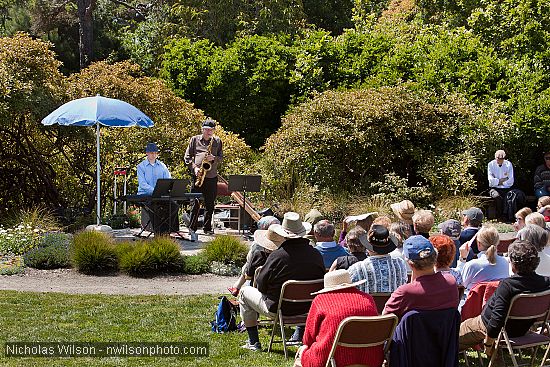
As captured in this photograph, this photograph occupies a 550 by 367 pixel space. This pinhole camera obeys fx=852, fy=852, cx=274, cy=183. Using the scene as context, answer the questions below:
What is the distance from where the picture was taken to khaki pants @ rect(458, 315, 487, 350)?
714 cm

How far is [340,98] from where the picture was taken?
2028cm

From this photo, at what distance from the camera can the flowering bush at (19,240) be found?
13602 millimetres

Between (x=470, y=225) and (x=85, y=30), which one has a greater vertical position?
(x=85, y=30)

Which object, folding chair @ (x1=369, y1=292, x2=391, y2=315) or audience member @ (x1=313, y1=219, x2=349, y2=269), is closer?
folding chair @ (x1=369, y1=292, x2=391, y2=315)

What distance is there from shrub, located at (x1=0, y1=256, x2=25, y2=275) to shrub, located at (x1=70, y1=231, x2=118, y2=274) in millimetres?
817

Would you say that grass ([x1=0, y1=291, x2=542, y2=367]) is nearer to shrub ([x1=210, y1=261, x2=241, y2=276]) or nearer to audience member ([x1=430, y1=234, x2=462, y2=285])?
audience member ([x1=430, y1=234, x2=462, y2=285])

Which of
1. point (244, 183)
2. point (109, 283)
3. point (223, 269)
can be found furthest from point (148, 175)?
point (109, 283)

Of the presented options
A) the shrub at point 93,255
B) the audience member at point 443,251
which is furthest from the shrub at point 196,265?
the audience member at point 443,251

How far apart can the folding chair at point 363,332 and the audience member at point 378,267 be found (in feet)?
3.62

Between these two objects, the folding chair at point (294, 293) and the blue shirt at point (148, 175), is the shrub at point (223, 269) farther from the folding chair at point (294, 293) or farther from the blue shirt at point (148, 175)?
the folding chair at point (294, 293)

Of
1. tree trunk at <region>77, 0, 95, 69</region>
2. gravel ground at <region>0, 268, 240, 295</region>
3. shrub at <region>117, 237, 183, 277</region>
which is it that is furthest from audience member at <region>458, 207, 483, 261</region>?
tree trunk at <region>77, 0, 95, 69</region>

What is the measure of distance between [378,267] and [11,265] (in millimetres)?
7342

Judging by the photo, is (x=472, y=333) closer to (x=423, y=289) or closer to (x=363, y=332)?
(x=423, y=289)

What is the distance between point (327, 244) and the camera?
28.3 feet
